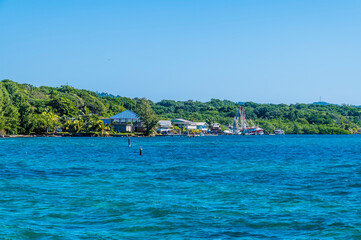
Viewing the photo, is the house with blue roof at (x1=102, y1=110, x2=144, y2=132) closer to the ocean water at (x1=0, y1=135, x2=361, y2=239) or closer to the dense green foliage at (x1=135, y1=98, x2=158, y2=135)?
the dense green foliage at (x1=135, y1=98, x2=158, y2=135)

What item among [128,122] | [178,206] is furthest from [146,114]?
[178,206]

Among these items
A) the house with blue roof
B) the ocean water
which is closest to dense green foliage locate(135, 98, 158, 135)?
the house with blue roof

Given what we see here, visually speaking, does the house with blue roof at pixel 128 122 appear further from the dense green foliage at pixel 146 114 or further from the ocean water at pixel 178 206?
the ocean water at pixel 178 206

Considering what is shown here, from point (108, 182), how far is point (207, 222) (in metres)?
14.1

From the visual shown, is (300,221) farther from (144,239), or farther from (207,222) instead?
(144,239)

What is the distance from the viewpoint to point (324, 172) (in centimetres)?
3944

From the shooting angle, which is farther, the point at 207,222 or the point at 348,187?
the point at 348,187

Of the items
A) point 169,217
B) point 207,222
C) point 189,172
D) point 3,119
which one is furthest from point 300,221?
point 3,119

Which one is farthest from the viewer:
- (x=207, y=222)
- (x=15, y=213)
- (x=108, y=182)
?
(x=108, y=182)

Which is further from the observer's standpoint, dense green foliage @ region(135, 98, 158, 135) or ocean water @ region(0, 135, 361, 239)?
dense green foliage @ region(135, 98, 158, 135)

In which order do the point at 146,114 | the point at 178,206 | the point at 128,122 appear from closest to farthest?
the point at 178,206
the point at 146,114
the point at 128,122

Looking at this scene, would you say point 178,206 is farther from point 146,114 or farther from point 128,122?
point 128,122

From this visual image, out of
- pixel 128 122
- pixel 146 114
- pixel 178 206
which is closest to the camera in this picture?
pixel 178 206

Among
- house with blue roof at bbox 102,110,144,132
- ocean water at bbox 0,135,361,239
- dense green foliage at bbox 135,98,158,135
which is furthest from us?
house with blue roof at bbox 102,110,144,132
